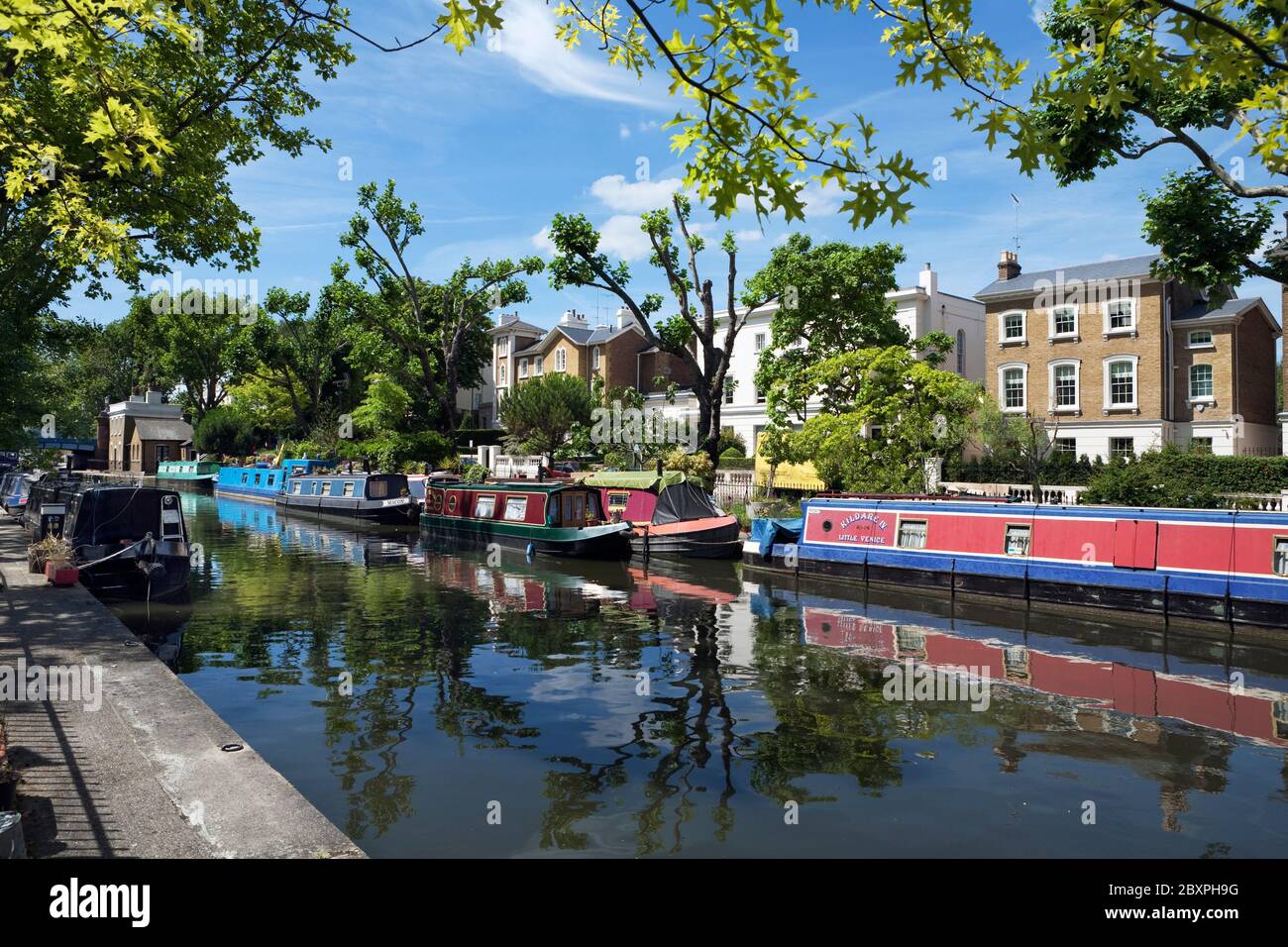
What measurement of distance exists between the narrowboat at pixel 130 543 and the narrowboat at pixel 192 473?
46068mm

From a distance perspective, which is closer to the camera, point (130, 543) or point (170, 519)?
point (130, 543)

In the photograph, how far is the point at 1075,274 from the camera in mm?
39031

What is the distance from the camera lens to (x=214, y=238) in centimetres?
1723

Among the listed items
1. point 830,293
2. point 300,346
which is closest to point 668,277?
point 830,293

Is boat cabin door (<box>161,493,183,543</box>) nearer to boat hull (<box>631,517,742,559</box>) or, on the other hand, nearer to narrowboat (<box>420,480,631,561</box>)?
narrowboat (<box>420,480,631,561</box>)

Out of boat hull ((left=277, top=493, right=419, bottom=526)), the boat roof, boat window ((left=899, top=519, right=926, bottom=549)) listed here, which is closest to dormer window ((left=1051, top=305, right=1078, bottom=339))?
boat window ((left=899, top=519, right=926, bottom=549))

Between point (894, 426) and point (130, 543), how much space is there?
2005cm

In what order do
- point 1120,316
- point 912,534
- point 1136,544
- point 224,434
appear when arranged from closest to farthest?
point 1136,544 → point 912,534 → point 1120,316 → point 224,434

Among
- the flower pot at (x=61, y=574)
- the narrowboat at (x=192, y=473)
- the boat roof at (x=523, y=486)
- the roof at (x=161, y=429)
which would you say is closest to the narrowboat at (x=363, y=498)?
the boat roof at (x=523, y=486)

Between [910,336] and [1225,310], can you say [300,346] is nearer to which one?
[910,336]
